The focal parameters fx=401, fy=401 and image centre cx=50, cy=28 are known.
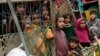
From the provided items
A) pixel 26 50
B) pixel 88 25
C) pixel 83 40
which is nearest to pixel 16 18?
pixel 26 50

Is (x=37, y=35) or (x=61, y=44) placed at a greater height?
(x=37, y=35)

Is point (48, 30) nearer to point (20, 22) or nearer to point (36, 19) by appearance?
point (36, 19)

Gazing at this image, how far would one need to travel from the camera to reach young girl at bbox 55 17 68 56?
24.5ft

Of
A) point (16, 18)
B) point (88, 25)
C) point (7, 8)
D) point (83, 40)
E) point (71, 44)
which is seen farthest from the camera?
point (88, 25)

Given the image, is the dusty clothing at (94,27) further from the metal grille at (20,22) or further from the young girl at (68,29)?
the metal grille at (20,22)

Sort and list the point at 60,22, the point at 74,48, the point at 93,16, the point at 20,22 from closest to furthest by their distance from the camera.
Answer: the point at 20,22 → the point at 60,22 → the point at 74,48 → the point at 93,16

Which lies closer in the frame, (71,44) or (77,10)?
(71,44)

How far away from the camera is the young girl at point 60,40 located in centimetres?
747

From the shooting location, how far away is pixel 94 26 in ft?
32.1

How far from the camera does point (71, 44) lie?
7.87 meters

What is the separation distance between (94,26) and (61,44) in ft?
7.84

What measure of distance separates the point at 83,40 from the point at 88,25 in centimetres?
103

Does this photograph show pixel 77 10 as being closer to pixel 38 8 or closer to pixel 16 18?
pixel 38 8

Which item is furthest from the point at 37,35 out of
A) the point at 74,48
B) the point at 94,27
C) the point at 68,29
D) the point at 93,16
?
the point at 93,16
